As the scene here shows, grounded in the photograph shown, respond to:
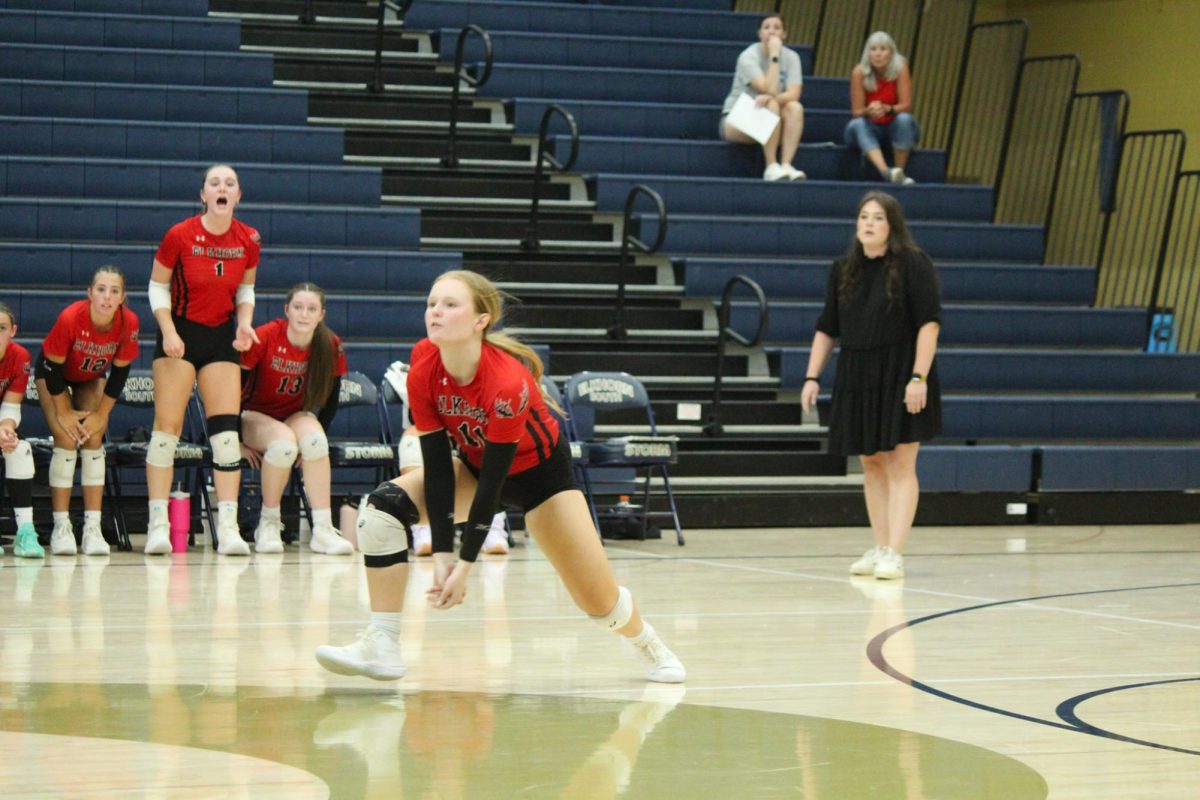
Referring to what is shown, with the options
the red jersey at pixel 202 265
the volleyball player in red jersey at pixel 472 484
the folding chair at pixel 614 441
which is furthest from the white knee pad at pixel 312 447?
the volleyball player in red jersey at pixel 472 484

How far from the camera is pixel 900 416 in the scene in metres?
6.05

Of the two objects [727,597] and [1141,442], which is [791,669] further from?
[1141,442]

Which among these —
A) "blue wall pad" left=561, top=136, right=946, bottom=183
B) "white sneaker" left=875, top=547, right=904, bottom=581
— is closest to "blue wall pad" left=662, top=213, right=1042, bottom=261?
"blue wall pad" left=561, top=136, right=946, bottom=183

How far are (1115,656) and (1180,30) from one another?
28.4 feet

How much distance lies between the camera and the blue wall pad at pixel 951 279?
31.8ft

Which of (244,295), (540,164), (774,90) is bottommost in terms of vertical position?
(244,295)

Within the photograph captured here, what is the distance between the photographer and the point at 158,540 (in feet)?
21.6

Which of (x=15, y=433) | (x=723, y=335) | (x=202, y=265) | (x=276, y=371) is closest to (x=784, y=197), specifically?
(x=723, y=335)

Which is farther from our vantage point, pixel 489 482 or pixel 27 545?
pixel 27 545

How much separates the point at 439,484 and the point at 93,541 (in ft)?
11.5

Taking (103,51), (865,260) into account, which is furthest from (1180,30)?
(103,51)

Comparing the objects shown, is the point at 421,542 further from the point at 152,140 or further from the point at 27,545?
the point at 152,140

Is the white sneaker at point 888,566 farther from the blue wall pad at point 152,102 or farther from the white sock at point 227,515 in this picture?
the blue wall pad at point 152,102

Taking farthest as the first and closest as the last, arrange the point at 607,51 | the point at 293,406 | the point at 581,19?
the point at 581,19 < the point at 607,51 < the point at 293,406
